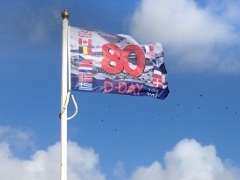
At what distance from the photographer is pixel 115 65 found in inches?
1160

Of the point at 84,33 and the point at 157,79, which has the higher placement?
the point at 84,33

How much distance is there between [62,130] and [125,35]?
5036 millimetres

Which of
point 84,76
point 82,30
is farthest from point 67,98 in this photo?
point 82,30

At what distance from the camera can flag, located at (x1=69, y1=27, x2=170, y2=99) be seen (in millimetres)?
28766

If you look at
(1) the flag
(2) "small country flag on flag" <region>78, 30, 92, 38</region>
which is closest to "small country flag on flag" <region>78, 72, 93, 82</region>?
(1) the flag

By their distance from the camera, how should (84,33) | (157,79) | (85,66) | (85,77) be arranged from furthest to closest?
(157,79)
(84,33)
(85,66)
(85,77)

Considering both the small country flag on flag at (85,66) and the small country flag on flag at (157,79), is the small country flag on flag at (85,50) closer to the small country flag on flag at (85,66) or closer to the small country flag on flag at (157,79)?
the small country flag on flag at (85,66)

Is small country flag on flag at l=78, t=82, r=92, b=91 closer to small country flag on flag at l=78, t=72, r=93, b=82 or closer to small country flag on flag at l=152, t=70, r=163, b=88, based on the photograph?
small country flag on flag at l=78, t=72, r=93, b=82

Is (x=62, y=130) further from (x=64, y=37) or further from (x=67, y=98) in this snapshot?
(x=64, y=37)

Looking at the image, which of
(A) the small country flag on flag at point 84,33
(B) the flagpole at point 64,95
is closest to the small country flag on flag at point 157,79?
(A) the small country flag on flag at point 84,33

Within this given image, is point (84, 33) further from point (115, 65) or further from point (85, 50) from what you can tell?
point (115, 65)

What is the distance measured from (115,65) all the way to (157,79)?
1.84m

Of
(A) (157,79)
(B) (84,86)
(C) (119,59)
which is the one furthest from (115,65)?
(A) (157,79)

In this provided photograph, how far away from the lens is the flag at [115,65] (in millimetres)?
28766
